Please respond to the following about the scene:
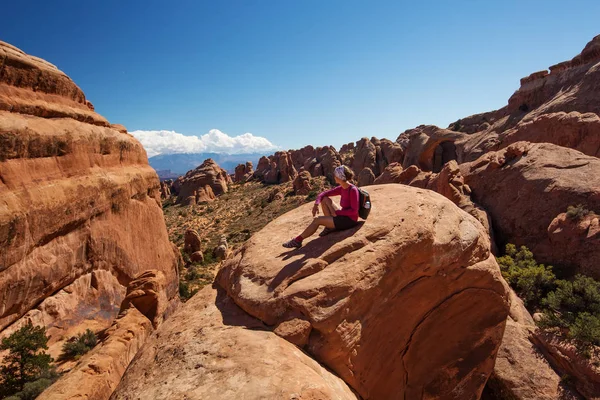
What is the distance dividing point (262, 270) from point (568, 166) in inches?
804

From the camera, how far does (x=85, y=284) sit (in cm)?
1232

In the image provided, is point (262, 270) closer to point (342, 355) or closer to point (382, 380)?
point (342, 355)

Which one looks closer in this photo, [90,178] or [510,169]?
[90,178]

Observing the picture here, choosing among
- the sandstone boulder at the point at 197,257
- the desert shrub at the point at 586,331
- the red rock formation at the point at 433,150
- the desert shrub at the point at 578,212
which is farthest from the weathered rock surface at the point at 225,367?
the red rock formation at the point at 433,150

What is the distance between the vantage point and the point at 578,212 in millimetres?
15141

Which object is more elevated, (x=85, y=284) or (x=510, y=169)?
(x=510, y=169)

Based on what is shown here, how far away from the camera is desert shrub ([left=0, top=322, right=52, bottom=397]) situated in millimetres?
8625

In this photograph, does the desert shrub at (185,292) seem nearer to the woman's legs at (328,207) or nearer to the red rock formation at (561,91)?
the woman's legs at (328,207)

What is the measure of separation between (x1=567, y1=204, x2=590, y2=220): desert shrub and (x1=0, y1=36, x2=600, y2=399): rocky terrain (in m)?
0.06

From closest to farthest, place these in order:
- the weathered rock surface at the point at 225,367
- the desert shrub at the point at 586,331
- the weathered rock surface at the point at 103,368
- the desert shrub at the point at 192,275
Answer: the weathered rock surface at the point at 225,367 < the weathered rock surface at the point at 103,368 < the desert shrub at the point at 586,331 < the desert shrub at the point at 192,275

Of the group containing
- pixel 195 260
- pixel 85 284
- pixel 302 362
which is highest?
pixel 302 362

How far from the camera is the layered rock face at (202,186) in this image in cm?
6694

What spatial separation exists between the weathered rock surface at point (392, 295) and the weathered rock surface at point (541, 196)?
10.5 meters

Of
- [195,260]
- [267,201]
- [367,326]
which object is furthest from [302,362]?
[267,201]
